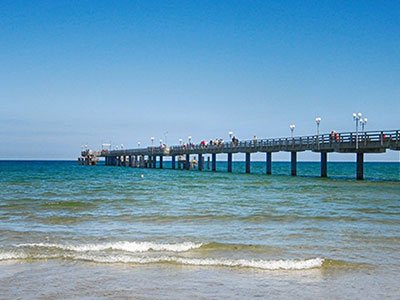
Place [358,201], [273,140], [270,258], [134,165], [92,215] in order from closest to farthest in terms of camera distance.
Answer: [270,258]
[92,215]
[358,201]
[273,140]
[134,165]

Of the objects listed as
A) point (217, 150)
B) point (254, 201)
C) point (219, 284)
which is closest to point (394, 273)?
point (219, 284)

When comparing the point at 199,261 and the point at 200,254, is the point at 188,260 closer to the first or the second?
the point at 199,261

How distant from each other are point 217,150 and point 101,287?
59.3m

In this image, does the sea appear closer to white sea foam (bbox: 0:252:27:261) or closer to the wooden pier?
white sea foam (bbox: 0:252:27:261)

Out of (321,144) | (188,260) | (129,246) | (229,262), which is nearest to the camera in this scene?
(229,262)

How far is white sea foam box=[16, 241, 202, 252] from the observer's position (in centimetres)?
1045

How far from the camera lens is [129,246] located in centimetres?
1064

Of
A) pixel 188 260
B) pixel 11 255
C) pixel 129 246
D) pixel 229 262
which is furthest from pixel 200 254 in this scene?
pixel 11 255

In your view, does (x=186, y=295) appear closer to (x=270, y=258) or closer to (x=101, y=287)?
(x=101, y=287)

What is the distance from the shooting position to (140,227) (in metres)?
13.9

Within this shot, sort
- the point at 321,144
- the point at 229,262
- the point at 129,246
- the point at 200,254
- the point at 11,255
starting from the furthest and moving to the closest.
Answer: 1. the point at 321,144
2. the point at 129,246
3. the point at 200,254
4. the point at 11,255
5. the point at 229,262

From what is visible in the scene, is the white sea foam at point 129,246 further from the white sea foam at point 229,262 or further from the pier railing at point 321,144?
the pier railing at point 321,144

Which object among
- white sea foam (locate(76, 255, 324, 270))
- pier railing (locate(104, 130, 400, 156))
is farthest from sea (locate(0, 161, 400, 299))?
pier railing (locate(104, 130, 400, 156))

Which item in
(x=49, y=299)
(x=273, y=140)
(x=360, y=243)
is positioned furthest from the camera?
(x=273, y=140)
